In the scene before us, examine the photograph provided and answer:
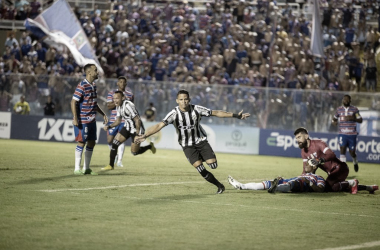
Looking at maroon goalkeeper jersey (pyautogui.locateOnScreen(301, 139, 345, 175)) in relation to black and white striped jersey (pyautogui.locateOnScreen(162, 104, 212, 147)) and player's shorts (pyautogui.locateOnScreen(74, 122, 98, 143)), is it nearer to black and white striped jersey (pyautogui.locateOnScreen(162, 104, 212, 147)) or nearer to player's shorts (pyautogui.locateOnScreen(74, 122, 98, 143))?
black and white striped jersey (pyautogui.locateOnScreen(162, 104, 212, 147))

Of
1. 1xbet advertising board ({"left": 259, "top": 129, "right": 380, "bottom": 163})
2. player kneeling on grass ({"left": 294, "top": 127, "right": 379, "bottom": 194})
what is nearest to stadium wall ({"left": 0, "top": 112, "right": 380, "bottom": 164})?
1xbet advertising board ({"left": 259, "top": 129, "right": 380, "bottom": 163})

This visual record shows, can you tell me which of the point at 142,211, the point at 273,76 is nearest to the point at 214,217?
the point at 142,211

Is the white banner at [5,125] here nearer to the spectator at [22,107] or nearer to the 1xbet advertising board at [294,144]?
the spectator at [22,107]

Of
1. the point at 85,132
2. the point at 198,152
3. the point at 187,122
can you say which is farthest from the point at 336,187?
the point at 85,132

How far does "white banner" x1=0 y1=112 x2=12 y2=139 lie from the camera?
2905 cm

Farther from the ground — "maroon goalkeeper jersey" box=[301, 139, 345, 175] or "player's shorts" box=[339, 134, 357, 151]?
"player's shorts" box=[339, 134, 357, 151]

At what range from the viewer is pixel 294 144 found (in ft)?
86.4

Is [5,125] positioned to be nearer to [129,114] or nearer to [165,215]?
[129,114]

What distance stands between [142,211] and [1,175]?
5307mm

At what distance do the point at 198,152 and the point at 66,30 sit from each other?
57.2ft

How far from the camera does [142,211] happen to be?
948 centimetres

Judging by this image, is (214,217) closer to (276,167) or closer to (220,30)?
(276,167)

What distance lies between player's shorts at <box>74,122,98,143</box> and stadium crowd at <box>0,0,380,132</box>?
12.5 metres

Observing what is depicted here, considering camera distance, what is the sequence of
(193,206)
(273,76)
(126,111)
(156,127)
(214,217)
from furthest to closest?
(273,76)
(126,111)
(156,127)
(193,206)
(214,217)
